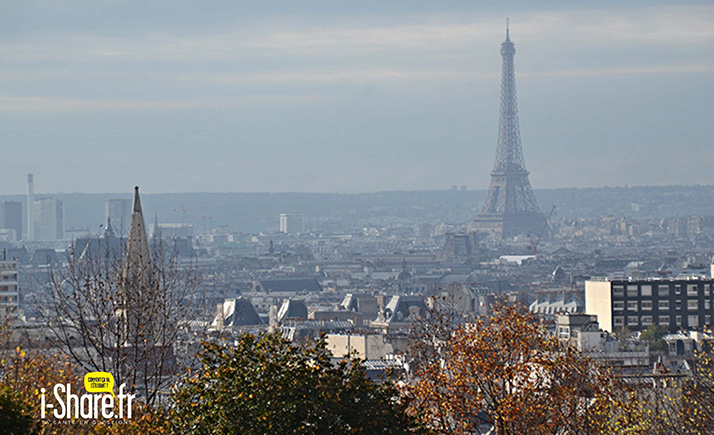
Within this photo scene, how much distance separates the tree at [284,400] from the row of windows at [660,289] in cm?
6332

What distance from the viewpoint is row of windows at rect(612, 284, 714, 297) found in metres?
80.8

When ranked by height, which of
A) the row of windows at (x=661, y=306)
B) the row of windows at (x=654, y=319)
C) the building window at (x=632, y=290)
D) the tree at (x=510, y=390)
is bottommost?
the row of windows at (x=654, y=319)

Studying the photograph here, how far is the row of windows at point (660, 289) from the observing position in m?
80.8

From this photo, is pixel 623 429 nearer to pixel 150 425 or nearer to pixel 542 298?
pixel 150 425

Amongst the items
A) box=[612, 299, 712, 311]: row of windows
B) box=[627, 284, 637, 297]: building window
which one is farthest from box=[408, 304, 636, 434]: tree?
box=[627, 284, 637, 297]: building window

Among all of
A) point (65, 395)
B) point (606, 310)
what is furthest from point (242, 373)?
point (606, 310)

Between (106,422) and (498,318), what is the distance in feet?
22.7

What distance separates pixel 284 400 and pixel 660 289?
6470 cm

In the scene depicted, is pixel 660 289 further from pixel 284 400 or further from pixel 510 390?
pixel 284 400

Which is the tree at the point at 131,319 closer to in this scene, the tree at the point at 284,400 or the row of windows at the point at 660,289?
the tree at the point at 284,400

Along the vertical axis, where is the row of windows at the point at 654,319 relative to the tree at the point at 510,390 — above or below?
below

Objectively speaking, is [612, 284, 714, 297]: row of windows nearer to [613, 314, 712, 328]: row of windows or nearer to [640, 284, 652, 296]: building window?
[640, 284, 652, 296]: building window

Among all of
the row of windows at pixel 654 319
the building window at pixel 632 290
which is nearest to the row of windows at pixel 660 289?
the building window at pixel 632 290

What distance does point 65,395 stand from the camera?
2330 centimetres
